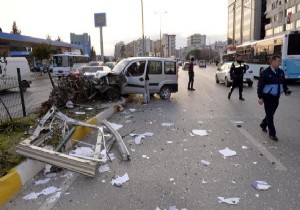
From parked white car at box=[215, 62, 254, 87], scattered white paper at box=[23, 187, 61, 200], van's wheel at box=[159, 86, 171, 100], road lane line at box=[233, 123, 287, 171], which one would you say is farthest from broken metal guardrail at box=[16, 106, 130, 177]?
parked white car at box=[215, 62, 254, 87]

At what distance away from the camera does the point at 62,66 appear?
33.6 metres

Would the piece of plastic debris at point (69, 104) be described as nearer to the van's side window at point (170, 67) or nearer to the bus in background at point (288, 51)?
the van's side window at point (170, 67)

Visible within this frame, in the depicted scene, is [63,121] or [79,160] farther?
[63,121]

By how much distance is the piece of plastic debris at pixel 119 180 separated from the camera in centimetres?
451

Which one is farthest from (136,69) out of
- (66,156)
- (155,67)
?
(66,156)

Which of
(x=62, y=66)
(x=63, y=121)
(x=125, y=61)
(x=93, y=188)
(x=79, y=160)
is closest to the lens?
(x=93, y=188)

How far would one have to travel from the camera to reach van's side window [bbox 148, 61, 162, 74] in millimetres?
13297

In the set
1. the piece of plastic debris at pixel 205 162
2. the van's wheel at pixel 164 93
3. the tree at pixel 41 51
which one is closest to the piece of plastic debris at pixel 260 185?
the piece of plastic debris at pixel 205 162

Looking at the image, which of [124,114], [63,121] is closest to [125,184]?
[63,121]

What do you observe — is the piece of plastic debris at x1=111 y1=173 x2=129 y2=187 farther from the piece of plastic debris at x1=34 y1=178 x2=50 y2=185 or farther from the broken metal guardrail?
the piece of plastic debris at x1=34 y1=178 x2=50 y2=185

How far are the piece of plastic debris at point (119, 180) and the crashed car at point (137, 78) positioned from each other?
7244 mm

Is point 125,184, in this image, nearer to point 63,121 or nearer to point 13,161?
point 13,161

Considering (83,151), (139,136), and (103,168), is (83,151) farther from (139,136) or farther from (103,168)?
(139,136)

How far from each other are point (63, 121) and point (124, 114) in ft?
11.6
